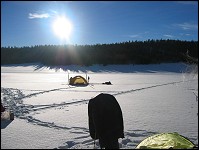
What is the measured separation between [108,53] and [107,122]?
52608 mm

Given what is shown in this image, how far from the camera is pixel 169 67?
48812 millimetres

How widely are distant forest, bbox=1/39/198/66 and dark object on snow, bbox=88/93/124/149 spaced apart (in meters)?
47.0

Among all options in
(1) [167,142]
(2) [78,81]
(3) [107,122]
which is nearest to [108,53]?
(2) [78,81]

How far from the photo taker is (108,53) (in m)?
58.0

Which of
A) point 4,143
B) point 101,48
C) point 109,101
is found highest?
point 101,48

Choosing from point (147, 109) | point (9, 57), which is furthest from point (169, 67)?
point (147, 109)

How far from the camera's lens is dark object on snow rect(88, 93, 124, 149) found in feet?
18.4

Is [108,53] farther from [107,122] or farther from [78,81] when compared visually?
[107,122]

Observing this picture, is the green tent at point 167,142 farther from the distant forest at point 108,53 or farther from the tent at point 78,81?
the distant forest at point 108,53

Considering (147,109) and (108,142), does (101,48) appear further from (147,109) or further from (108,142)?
(108,142)

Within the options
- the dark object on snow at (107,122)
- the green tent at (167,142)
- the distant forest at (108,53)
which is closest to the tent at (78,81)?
the dark object on snow at (107,122)

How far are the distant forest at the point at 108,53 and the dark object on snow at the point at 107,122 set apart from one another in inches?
1849

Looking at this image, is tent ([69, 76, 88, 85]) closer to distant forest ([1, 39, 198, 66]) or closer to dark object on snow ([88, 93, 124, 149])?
dark object on snow ([88, 93, 124, 149])

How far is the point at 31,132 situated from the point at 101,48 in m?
54.4
